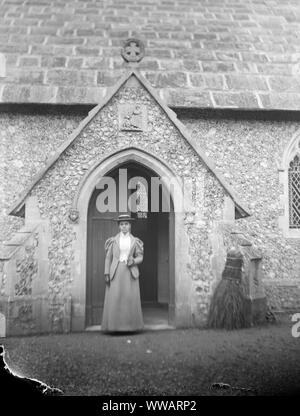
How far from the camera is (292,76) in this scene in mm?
9180

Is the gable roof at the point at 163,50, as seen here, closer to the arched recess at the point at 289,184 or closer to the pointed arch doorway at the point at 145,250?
the arched recess at the point at 289,184

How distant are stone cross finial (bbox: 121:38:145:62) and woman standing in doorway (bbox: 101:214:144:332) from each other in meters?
3.01

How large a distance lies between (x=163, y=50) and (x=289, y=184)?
4.72m

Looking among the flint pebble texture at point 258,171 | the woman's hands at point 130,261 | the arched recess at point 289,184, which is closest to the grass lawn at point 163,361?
the woman's hands at point 130,261

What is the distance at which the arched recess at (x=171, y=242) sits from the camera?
639cm

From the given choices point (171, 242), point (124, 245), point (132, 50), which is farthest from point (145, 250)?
point (132, 50)

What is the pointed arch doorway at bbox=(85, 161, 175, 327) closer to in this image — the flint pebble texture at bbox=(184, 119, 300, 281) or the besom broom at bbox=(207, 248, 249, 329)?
the besom broom at bbox=(207, 248, 249, 329)

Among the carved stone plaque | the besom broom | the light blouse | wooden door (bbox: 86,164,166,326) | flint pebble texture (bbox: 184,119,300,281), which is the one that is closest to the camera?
the light blouse

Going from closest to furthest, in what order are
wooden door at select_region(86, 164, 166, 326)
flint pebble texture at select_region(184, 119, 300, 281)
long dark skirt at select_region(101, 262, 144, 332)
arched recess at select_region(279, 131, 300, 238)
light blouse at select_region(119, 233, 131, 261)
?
long dark skirt at select_region(101, 262, 144, 332) → light blouse at select_region(119, 233, 131, 261) → wooden door at select_region(86, 164, 166, 326) → flint pebble texture at select_region(184, 119, 300, 281) → arched recess at select_region(279, 131, 300, 238)

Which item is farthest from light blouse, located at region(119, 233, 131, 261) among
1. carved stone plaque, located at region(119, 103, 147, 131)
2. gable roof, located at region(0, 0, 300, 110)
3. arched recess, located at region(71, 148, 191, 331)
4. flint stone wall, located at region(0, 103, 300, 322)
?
gable roof, located at region(0, 0, 300, 110)

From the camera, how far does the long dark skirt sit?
5.99 m

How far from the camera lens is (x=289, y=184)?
29.6 ft
